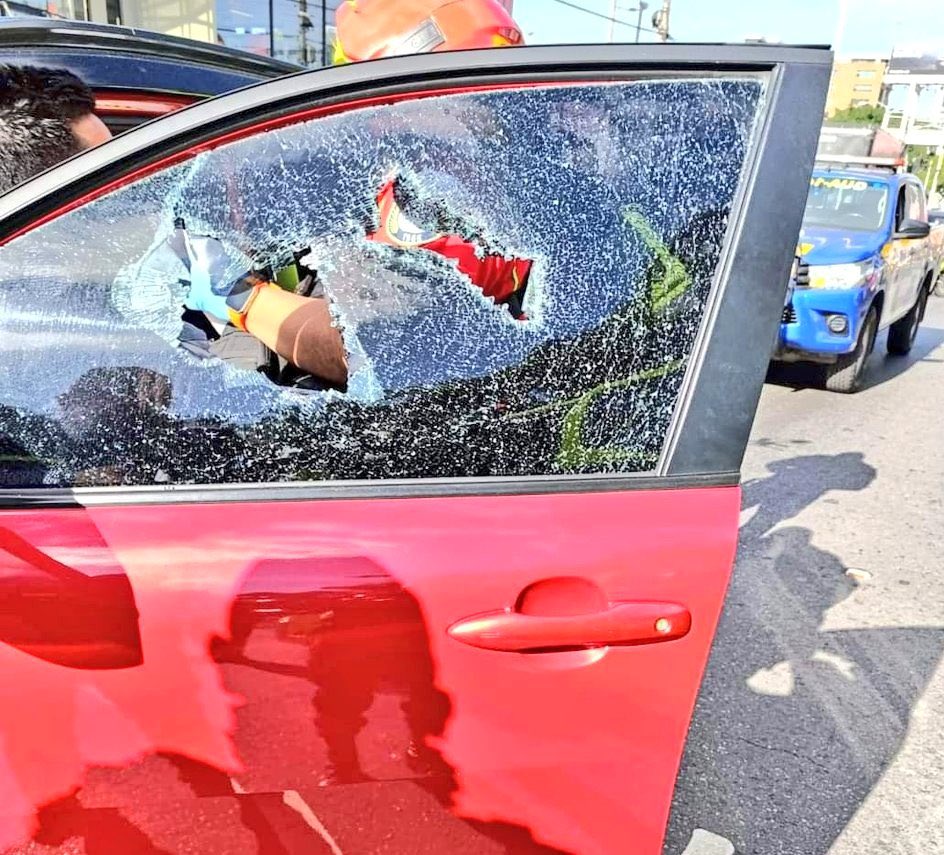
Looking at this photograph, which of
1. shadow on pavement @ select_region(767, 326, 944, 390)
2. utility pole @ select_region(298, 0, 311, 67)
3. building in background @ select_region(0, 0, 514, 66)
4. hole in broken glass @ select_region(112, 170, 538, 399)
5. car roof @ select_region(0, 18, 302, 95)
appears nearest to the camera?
hole in broken glass @ select_region(112, 170, 538, 399)

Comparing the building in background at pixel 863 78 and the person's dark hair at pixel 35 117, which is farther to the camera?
the building in background at pixel 863 78

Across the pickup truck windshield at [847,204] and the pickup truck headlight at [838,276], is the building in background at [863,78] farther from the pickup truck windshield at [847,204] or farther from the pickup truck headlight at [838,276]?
the pickup truck headlight at [838,276]

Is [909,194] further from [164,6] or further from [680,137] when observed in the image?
[164,6]

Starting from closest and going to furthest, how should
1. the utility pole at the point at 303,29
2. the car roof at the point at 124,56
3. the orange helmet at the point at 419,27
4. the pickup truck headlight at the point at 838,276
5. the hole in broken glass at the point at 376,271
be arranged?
1. the hole in broken glass at the point at 376,271
2. the orange helmet at the point at 419,27
3. the car roof at the point at 124,56
4. the pickup truck headlight at the point at 838,276
5. the utility pole at the point at 303,29

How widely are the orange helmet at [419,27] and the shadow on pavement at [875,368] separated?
460 centimetres

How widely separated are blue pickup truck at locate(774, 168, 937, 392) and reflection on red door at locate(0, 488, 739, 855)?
5.04 m

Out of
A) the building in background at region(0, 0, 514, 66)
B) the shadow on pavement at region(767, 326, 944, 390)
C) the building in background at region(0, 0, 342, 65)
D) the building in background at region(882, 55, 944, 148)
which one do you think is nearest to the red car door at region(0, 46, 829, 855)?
the shadow on pavement at region(767, 326, 944, 390)

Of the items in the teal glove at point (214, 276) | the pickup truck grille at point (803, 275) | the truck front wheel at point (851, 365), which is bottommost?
the truck front wheel at point (851, 365)

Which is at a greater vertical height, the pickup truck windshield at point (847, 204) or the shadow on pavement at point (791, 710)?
the pickup truck windshield at point (847, 204)

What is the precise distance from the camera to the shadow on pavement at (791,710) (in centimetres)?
216

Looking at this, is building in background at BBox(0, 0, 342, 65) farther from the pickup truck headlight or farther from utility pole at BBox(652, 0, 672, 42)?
utility pole at BBox(652, 0, 672, 42)

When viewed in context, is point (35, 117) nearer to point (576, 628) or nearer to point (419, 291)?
point (419, 291)

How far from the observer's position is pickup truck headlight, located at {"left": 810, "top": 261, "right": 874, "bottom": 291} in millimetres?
6121

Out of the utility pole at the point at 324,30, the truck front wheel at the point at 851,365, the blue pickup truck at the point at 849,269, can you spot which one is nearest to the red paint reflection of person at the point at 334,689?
the blue pickup truck at the point at 849,269
